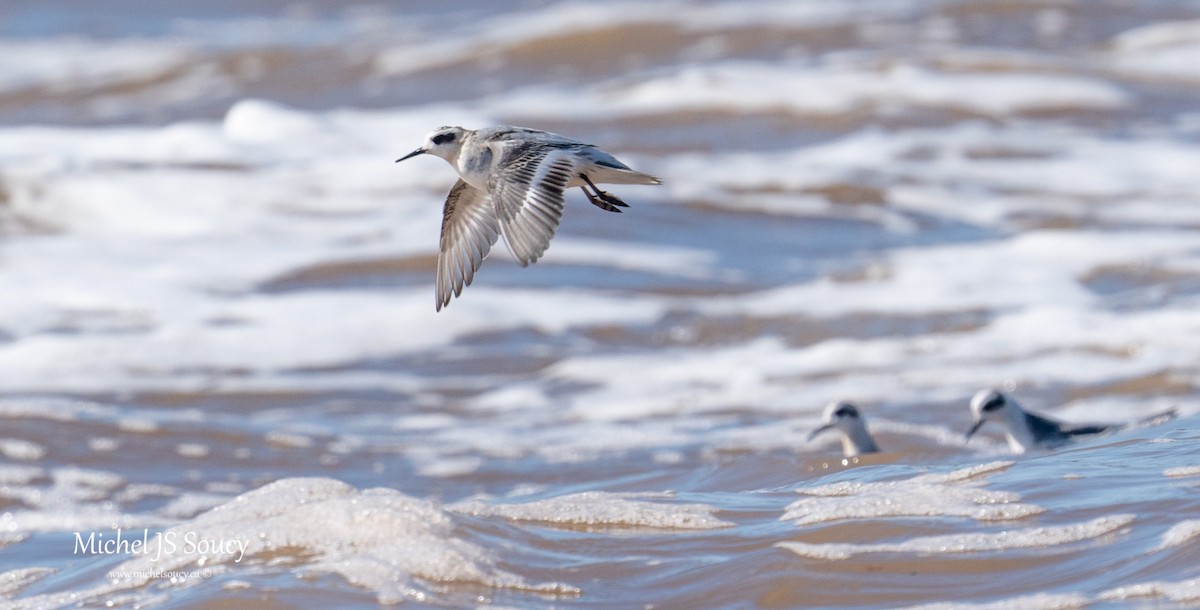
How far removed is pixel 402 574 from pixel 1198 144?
9277 mm

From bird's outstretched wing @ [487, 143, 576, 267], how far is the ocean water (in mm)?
779

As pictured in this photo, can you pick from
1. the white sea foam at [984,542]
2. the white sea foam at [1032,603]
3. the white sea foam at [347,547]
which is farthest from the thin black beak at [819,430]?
the white sea foam at [1032,603]

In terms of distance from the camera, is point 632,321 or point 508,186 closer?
point 508,186

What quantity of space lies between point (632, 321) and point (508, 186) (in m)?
4.22

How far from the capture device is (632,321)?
8.89 meters

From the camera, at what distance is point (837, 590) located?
3.96 meters

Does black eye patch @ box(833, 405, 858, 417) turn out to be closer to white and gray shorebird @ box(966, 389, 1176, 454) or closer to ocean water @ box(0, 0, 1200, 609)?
ocean water @ box(0, 0, 1200, 609)

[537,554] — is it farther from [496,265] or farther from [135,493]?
[496,265]

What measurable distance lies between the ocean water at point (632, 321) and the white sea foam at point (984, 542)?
14 mm

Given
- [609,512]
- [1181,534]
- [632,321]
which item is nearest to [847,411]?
[609,512]

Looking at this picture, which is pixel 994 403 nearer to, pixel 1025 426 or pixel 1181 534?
pixel 1025 426

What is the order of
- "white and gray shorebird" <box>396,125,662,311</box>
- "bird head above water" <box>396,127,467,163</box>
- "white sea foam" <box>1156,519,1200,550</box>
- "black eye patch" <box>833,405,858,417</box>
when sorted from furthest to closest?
"black eye patch" <box>833,405,858,417</box>, "bird head above water" <box>396,127,467,163</box>, "white and gray shorebird" <box>396,125,662,311</box>, "white sea foam" <box>1156,519,1200,550</box>

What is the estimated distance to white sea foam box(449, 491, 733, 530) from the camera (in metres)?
4.58

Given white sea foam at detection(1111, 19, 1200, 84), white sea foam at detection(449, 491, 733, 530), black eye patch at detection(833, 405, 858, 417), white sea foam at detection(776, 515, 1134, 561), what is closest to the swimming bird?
black eye patch at detection(833, 405, 858, 417)
